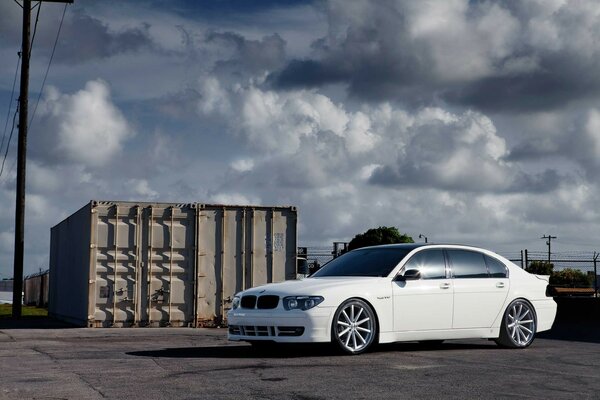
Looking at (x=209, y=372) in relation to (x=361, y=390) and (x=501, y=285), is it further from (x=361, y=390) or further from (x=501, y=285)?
(x=501, y=285)

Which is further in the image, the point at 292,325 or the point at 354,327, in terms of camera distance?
the point at 354,327

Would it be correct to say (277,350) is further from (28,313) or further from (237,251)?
(28,313)

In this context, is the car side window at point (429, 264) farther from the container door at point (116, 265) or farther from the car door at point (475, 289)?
the container door at point (116, 265)

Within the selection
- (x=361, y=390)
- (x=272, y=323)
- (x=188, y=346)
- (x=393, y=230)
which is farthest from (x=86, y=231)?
(x=393, y=230)

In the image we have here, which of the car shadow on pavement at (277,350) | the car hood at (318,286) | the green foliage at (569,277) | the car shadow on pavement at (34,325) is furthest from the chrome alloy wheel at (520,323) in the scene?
the green foliage at (569,277)

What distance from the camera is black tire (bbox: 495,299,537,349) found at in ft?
42.9

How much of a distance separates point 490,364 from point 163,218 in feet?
35.2

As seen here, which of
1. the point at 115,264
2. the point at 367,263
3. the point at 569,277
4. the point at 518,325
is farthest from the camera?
the point at 569,277

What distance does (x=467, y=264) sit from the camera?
13.0 m

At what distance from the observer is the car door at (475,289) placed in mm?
12633

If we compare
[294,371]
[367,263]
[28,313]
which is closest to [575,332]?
[367,263]

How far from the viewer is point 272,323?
11461mm

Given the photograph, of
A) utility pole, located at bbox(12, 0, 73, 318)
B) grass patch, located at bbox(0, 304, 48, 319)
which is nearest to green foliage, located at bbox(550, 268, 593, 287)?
grass patch, located at bbox(0, 304, 48, 319)

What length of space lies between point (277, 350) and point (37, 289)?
38.0 metres
